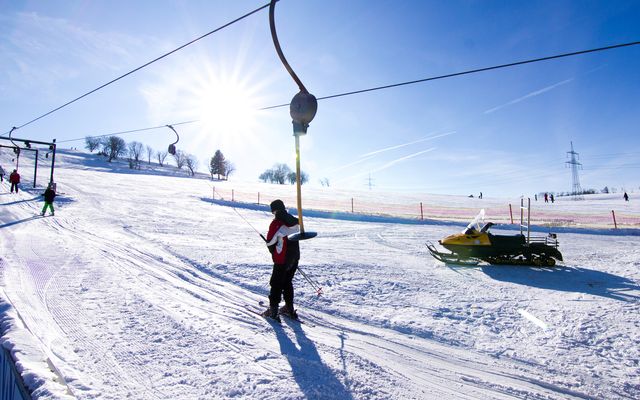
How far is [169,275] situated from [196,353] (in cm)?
373

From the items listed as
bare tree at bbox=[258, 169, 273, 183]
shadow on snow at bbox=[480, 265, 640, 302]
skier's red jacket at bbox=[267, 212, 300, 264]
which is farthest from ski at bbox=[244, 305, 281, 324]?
bare tree at bbox=[258, 169, 273, 183]

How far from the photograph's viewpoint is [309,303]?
5.62 meters

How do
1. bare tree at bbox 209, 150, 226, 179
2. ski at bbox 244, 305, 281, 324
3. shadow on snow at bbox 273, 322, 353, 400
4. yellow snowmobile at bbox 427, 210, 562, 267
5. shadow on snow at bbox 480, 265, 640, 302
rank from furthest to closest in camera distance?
bare tree at bbox 209, 150, 226, 179, yellow snowmobile at bbox 427, 210, 562, 267, shadow on snow at bbox 480, 265, 640, 302, ski at bbox 244, 305, 281, 324, shadow on snow at bbox 273, 322, 353, 400

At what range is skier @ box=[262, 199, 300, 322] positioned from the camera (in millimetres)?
4668

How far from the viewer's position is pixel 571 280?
294 inches

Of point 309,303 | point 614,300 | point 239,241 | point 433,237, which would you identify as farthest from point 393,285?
point 433,237

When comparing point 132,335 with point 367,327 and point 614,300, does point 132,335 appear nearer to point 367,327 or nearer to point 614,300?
point 367,327

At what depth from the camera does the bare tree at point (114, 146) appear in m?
107

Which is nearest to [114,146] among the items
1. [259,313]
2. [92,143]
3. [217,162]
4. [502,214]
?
[92,143]

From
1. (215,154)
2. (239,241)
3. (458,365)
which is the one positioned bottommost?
(458,365)

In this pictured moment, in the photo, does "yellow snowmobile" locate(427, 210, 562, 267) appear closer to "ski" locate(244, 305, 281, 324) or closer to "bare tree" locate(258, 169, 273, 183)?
"ski" locate(244, 305, 281, 324)

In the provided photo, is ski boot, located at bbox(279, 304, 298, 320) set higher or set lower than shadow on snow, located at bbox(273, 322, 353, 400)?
higher

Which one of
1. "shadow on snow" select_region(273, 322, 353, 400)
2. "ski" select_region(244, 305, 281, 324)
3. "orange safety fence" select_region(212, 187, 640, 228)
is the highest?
"orange safety fence" select_region(212, 187, 640, 228)

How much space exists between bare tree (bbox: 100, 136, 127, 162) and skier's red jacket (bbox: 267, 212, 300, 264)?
123 m
